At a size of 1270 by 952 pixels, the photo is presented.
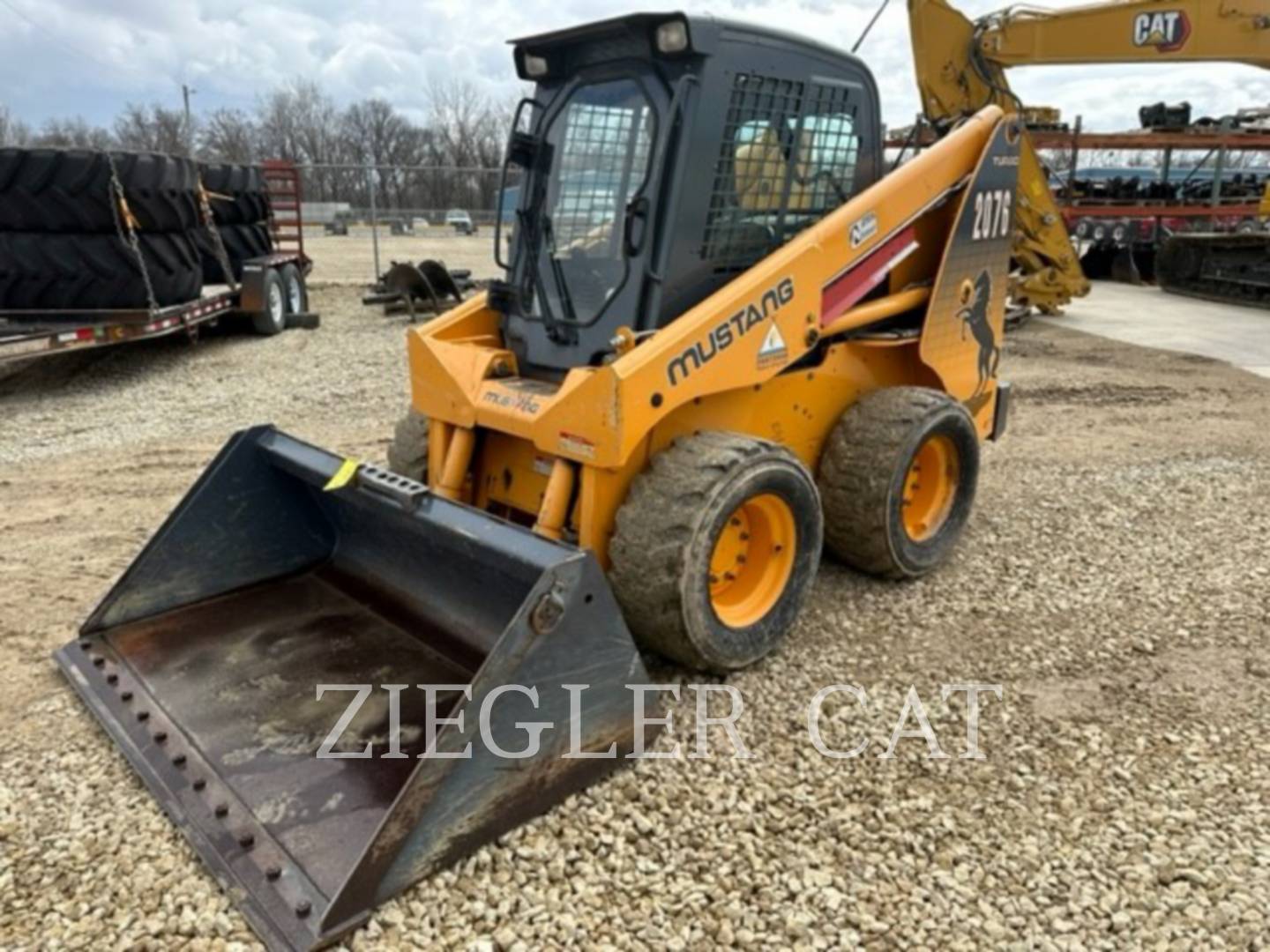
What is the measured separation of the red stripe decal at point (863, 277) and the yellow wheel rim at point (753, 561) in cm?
85

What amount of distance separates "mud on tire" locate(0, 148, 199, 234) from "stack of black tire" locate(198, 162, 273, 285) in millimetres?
1645

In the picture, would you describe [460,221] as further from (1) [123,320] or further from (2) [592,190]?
(2) [592,190]

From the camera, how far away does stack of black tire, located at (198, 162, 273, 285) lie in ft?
36.8

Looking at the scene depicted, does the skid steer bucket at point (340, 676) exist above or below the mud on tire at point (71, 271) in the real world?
below

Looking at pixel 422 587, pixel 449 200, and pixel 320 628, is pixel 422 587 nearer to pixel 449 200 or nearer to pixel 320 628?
pixel 320 628

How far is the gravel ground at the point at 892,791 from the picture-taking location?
100 inches

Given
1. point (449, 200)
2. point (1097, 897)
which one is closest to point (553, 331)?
point (1097, 897)

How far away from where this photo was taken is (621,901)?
2607 mm

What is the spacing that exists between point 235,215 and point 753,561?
33.9 feet

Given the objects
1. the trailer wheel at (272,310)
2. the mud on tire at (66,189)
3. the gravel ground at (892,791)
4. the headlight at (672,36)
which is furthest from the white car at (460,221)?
the headlight at (672,36)

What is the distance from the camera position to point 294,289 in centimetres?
1282

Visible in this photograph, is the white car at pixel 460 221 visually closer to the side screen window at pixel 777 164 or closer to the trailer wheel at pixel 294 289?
the trailer wheel at pixel 294 289

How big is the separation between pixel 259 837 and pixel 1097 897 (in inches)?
88.7

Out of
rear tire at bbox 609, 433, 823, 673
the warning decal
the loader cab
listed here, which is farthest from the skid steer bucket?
the warning decal
